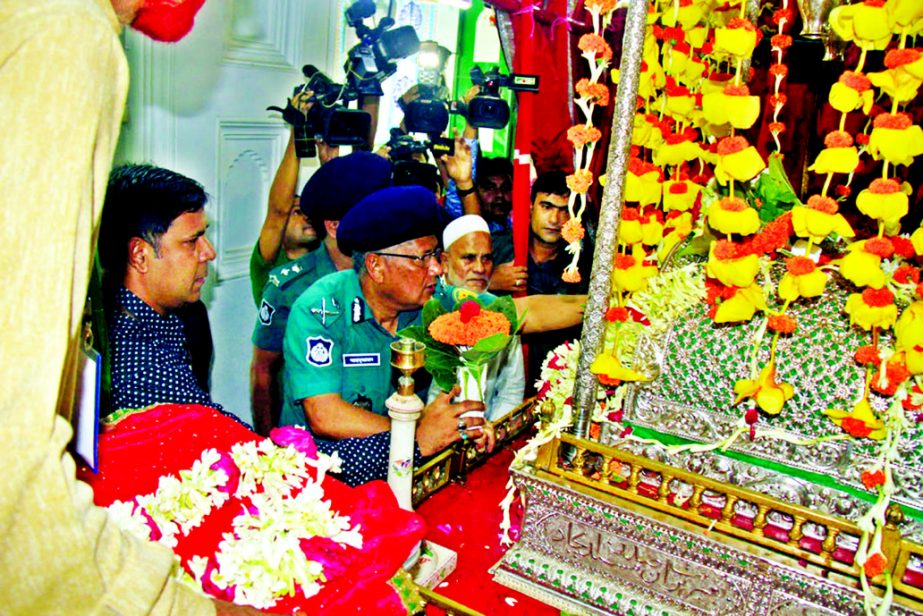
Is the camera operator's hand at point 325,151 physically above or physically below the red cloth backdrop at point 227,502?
above

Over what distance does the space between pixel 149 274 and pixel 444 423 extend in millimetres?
1150

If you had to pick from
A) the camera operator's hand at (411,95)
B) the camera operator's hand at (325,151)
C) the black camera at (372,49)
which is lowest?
the camera operator's hand at (325,151)

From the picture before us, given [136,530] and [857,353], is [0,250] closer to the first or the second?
[136,530]

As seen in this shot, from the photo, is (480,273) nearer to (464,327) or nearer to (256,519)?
(464,327)

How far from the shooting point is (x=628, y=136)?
7.19 ft

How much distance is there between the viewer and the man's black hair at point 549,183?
369cm

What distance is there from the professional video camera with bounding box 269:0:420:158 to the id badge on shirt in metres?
1.61

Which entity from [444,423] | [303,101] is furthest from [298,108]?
[444,423]

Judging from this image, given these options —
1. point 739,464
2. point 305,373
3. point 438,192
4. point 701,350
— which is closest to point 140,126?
point 305,373

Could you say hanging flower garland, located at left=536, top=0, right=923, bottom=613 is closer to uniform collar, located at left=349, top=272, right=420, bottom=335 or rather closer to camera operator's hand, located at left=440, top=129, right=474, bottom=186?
camera operator's hand, located at left=440, top=129, right=474, bottom=186

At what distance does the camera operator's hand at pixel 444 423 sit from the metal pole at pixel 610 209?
59cm

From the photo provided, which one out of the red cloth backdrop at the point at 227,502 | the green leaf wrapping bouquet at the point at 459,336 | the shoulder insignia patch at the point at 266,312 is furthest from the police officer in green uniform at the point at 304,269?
the red cloth backdrop at the point at 227,502

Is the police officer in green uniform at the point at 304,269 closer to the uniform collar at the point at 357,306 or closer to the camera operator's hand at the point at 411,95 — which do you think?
the uniform collar at the point at 357,306

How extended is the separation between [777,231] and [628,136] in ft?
2.01
